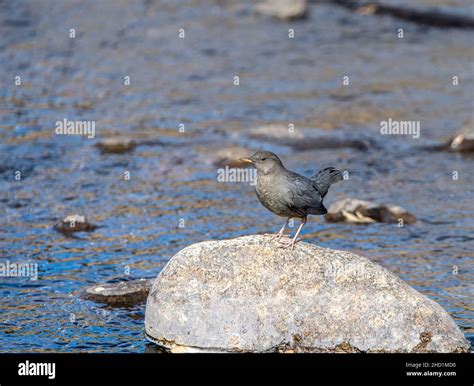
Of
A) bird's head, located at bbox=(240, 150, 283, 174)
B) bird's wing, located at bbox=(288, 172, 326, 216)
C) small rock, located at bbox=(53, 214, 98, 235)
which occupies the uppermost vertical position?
bird's head, located at bbox=(240, 150, 283, 174)

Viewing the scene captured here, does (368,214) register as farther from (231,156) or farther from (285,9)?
(285,9)

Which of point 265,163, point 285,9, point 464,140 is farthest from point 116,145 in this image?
point 285,9

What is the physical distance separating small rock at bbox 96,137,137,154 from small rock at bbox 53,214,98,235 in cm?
319

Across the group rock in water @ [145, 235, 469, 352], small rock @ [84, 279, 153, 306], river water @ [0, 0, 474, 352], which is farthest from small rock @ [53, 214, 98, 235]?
rock in water @ [145, 235, 469, 352]

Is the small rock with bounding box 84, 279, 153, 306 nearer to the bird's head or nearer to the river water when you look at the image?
the river water

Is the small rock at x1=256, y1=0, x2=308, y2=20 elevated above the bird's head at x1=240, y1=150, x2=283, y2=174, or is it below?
above

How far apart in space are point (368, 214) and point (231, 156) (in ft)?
9.59

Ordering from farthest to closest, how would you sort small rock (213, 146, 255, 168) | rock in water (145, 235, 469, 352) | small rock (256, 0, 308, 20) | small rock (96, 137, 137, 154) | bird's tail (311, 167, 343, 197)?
small rock (256, 0, 308, 20)
small rock (96, 137, 137, 154)
small rock (213, 146, 255, 168)
bird's tail (311, 167, 343, 197)
rock in water (145, 235, 469, 352)

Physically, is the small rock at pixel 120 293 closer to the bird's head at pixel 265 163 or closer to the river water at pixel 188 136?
the river water at pixel 188 136

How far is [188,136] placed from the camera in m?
16.1

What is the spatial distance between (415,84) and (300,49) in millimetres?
3147

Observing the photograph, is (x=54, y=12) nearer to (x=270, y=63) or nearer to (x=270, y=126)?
(x=270, y=63)

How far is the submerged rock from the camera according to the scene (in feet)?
40.7

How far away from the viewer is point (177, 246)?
11.7 metres
